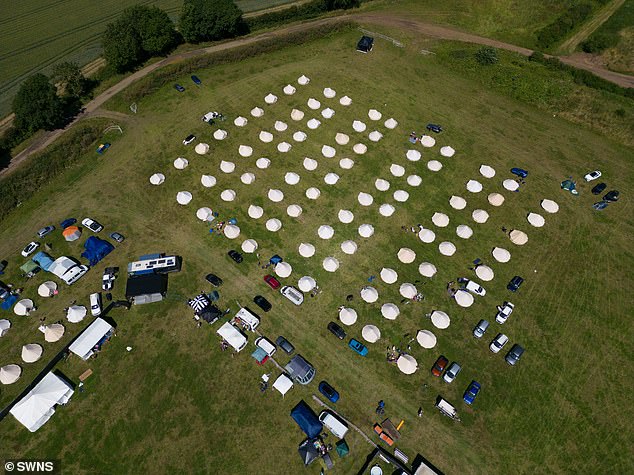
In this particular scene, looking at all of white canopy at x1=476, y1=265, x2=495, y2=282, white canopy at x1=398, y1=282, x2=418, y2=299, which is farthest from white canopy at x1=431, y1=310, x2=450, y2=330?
white canopy at x1=476, y1=265, x2=495, y2=282

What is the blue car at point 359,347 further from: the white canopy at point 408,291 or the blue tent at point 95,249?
the blue tent at point 95,249

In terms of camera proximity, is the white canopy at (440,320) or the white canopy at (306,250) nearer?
the white canopy at (440,320)

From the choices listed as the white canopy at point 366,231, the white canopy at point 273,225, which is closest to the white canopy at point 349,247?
the white canopy at point 366,231

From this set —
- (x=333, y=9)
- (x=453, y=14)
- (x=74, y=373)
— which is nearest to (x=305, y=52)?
(x=333, y=9)

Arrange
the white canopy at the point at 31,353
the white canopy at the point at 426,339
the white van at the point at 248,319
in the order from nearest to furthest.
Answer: the white canopy at the point at 31,353 → the white canopy at the point at 426,339 → the white van at the point at 248,319

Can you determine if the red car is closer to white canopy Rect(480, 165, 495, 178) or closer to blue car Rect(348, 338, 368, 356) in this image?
blue car Rect(348, 338, 368, 356)

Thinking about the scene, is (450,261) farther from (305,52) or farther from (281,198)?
(305,52)
